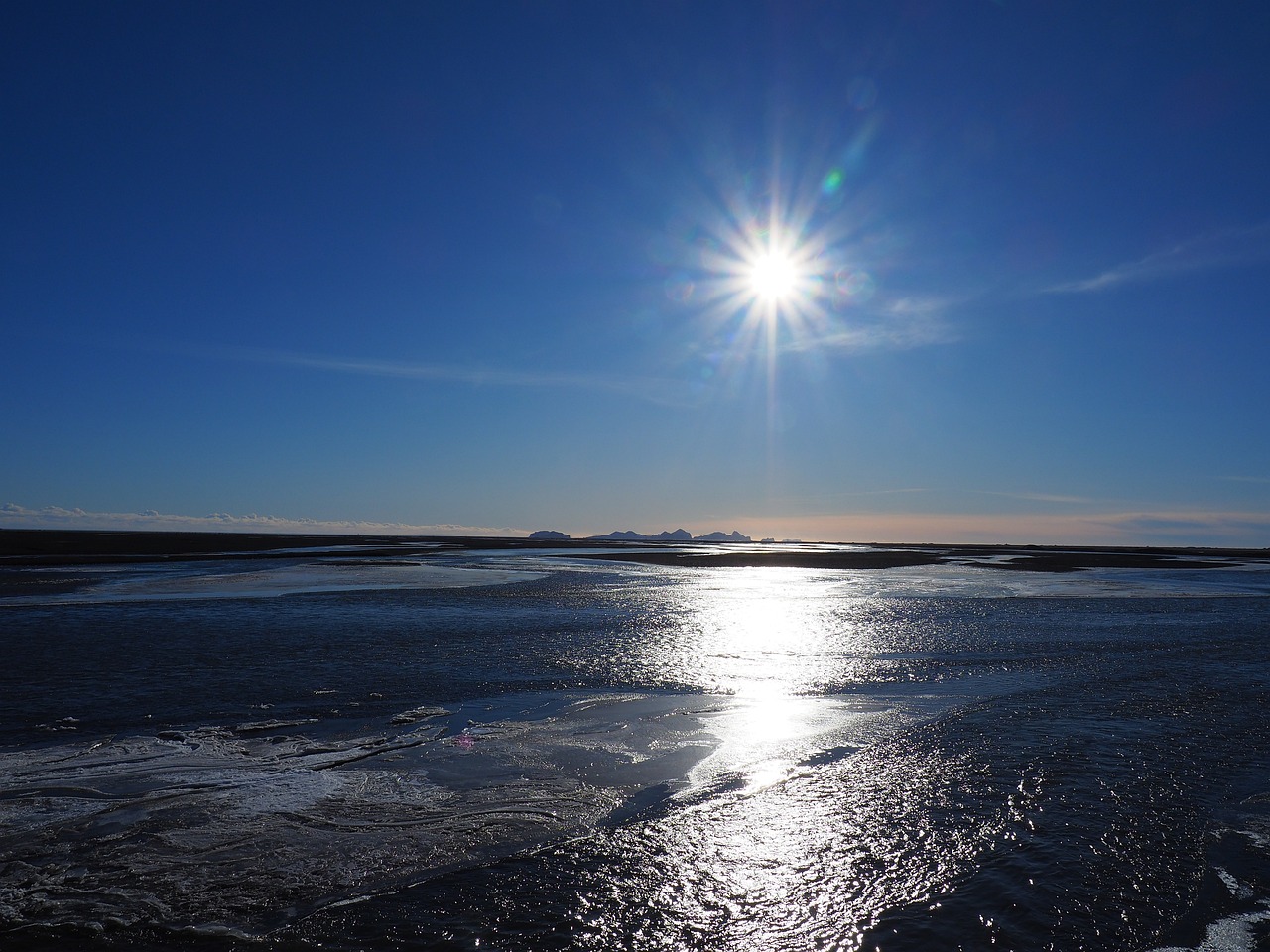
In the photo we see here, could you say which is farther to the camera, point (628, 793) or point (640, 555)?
point (640, 555)

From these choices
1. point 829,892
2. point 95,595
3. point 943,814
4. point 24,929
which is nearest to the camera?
point 24,929

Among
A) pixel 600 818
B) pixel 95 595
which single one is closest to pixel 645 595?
pixel 95 595

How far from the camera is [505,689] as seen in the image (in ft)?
41.3

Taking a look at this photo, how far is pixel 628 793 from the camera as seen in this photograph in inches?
301

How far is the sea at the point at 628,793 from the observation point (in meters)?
5.16

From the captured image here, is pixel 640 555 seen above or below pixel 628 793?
above

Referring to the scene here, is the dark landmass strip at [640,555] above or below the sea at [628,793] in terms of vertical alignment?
above

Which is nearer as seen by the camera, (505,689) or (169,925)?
(169,925)

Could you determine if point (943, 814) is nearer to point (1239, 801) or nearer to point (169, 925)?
point (1239, 801)

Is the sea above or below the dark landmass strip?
below

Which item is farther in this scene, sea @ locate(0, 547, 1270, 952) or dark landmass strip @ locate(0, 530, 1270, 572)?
dark landmass strip @ locate(0, 530, 1270, 572)

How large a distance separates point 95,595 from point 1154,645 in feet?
101

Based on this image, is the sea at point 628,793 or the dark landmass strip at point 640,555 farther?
the dark landmass strip at point 640,555

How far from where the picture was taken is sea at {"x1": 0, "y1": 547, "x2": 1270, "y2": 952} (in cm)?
516
